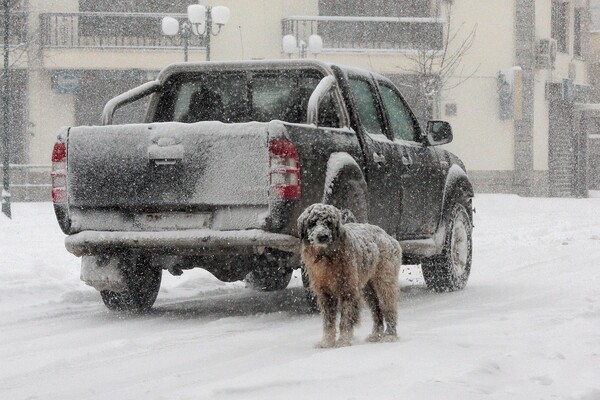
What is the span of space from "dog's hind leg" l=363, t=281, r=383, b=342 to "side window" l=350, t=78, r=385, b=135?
2.25 meters

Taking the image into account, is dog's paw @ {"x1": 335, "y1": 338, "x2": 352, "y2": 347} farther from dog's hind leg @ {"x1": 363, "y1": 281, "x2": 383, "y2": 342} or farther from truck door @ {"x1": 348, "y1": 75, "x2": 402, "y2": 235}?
truck door @ {"x1": 348, "y1": 75, "x2": 402, "y2": 235}

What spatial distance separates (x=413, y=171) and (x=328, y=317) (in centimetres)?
317

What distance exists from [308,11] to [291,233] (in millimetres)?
28889

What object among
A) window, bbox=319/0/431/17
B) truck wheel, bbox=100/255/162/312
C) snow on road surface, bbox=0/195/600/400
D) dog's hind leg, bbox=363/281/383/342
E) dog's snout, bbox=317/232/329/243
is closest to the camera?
snow on road surface, bbox=0/195/600/400

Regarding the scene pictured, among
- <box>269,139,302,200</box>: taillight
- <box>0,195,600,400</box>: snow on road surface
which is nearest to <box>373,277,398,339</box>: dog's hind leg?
<box>0,195,600,400</box>: snow on road surface

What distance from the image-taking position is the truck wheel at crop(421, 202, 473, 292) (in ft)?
33.0

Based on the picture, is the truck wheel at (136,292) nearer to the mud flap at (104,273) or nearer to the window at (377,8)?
the mud flap at (104,273)

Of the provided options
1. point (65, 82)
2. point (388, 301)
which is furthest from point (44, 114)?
point (388, 301)

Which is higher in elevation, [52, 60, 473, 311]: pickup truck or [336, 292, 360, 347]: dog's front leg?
[52, 60, 473, 311]: pickup truck

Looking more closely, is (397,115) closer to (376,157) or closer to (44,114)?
(376,157)

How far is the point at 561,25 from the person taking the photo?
40.2 metres

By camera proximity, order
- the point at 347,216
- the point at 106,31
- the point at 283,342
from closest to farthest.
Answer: the point at 283,342 < the point at 347,216 < the point at 106,31

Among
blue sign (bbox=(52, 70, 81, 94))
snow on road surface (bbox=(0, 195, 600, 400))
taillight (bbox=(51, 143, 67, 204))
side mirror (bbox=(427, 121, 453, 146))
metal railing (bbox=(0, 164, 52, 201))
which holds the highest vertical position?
blue sign (bbox=(52, 70, 81, 94))

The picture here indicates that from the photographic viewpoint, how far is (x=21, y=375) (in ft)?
19.1
